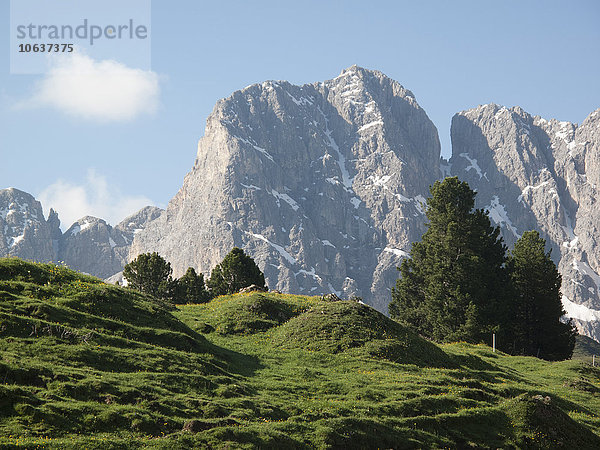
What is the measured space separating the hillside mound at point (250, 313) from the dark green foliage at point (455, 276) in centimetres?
2158

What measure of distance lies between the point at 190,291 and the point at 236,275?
37.3ft

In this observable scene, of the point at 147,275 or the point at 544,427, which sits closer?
the point at 544,427

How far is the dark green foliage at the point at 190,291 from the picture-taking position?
93.9 meters

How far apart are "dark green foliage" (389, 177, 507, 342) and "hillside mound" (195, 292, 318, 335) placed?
2158 centimetres

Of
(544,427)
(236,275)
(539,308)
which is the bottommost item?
(544,427)

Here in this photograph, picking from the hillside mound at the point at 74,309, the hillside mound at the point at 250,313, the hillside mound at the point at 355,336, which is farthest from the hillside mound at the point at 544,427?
the hillside mound at the point at 250,313

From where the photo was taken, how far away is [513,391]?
42156mm

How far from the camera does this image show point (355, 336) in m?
49.2

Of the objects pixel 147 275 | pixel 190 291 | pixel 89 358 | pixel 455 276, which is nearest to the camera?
pixel 89 358

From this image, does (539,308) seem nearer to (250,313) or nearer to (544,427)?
(250,313)

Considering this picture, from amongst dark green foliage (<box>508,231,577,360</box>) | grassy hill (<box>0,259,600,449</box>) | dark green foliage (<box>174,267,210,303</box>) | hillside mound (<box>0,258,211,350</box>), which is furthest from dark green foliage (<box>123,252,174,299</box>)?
dark green foliage (<box>508,231,577,360</box>)

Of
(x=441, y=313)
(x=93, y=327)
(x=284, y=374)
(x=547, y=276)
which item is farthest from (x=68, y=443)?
(x=547, y=276)

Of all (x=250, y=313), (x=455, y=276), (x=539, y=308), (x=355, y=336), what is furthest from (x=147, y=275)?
(x=539, y=308)

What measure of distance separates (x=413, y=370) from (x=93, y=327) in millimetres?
23666
